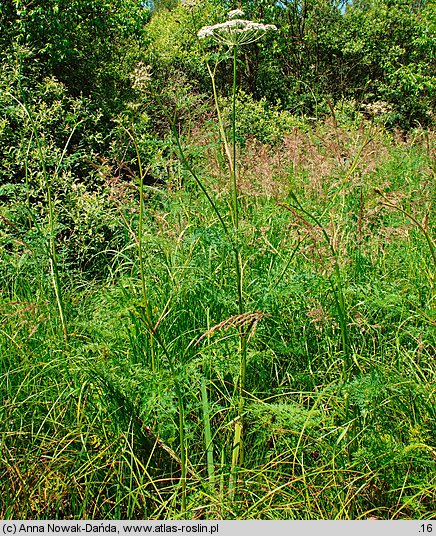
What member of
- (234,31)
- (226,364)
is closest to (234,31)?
(234,31)

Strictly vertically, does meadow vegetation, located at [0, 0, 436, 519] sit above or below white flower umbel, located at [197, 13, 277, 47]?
below

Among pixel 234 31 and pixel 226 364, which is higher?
pixel 234 31

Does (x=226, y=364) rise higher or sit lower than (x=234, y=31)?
lower

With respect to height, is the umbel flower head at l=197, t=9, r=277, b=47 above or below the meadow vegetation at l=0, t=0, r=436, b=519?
above

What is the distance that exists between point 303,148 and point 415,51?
958cm

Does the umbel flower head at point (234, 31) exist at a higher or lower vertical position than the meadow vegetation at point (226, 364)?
higher

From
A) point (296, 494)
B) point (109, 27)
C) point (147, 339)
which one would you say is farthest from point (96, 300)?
point (109, 27)

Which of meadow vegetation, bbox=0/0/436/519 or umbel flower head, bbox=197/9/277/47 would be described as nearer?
meadow vegetation, bbox=0/0/436/519

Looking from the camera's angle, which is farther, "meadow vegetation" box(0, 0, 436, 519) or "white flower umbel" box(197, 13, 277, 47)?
"white flower umbel" box(197, 13, 277, 47)

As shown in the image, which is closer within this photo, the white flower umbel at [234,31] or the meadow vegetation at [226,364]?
the meadow vegetation at [226,364]

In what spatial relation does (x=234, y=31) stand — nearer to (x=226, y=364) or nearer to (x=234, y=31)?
(x=234, y=31)

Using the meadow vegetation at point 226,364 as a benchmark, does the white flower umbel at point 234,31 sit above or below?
above

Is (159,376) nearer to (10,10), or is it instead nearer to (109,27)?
(10,10)

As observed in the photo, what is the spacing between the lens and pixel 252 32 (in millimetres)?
2320
